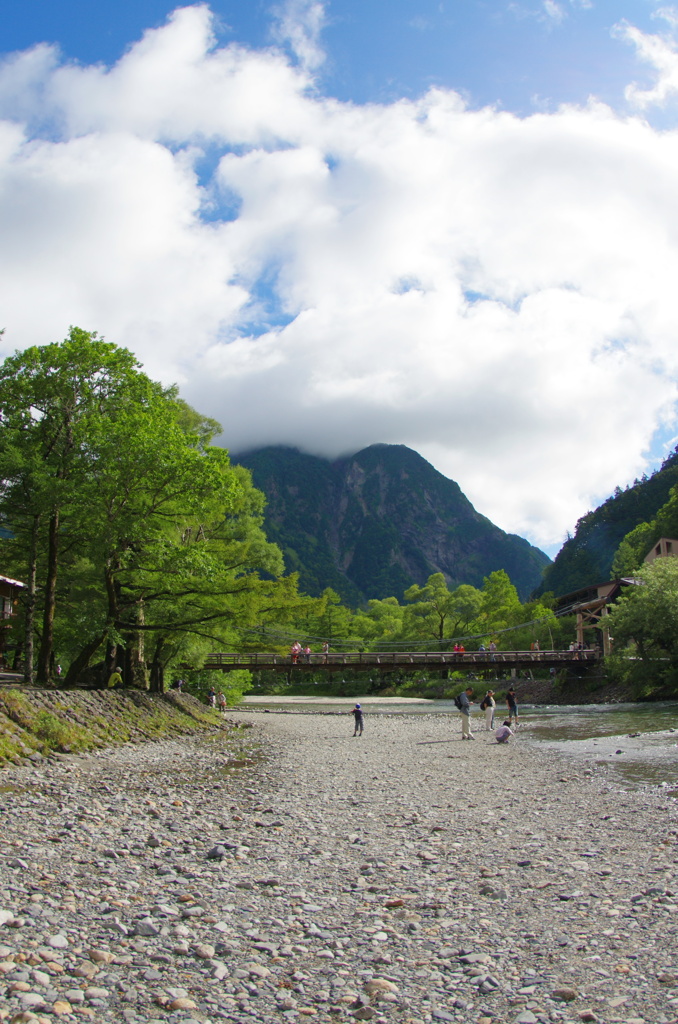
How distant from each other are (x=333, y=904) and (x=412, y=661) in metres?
56.3

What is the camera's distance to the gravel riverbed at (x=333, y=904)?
530 cm

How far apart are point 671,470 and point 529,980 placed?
167 metres

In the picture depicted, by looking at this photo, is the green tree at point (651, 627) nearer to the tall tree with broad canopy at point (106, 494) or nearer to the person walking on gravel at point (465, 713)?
the person walking on gravel at point (465, 713)

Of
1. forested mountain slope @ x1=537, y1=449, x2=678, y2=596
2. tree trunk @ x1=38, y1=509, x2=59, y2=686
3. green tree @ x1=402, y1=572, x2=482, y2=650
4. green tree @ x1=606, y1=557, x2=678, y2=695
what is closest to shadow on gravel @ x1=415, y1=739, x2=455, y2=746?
tree trunk @ x1=38, y1=509, x2=59, y2=686

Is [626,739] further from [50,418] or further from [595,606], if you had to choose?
[595,606]

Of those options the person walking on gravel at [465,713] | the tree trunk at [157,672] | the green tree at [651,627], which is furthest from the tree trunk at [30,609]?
the green tree at [651,627]

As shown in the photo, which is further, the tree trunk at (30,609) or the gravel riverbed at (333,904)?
the tree trunk at (30,609)

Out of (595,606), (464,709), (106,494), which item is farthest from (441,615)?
(106,494)

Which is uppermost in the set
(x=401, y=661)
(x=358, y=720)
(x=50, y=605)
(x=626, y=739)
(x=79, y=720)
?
(x=50, y=605)

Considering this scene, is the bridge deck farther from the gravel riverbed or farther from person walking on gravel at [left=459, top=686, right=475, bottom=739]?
the gravel riverbed

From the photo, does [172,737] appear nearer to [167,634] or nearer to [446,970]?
[167,634]

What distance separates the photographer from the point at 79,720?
69.8 ft

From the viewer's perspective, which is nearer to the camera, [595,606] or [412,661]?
[412,661]

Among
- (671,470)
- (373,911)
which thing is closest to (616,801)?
(373,911)
